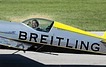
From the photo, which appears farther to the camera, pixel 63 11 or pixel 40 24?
pixel 63 11

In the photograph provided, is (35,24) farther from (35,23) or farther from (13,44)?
(13,44)

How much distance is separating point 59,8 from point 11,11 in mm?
3903

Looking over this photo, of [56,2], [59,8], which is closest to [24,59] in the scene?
[59,8]

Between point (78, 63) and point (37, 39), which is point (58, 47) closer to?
point (37, 39)

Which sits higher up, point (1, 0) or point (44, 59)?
point (1, 0)

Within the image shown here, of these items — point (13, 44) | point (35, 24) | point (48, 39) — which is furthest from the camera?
point (35, 24)

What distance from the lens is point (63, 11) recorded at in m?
24.8

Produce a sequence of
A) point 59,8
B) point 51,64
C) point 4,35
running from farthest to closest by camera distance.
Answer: point 59,8, point 51,64, point 4,35

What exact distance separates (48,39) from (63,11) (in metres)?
15.0

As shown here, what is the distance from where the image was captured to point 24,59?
1181cm

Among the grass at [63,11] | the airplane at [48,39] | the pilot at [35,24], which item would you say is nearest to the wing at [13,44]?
the airplane at [48,39]

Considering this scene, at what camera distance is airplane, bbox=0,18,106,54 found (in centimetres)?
987

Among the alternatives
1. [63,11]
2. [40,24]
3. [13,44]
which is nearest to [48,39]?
[40,24]

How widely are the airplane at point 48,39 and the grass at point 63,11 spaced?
29.6 ft
